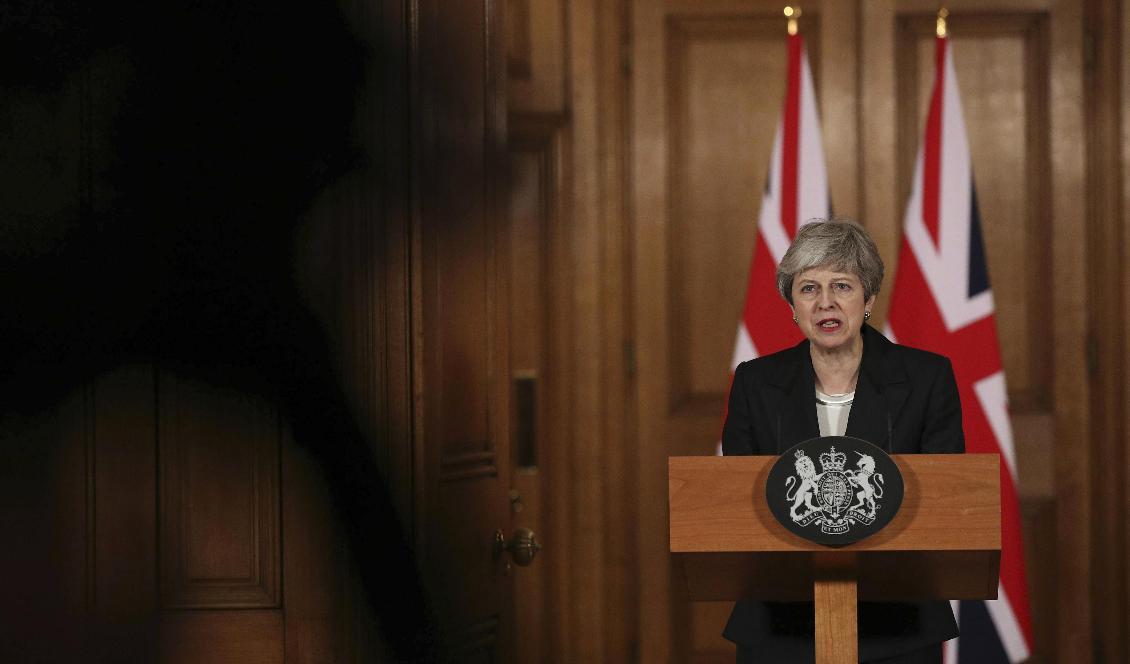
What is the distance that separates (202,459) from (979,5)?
3052 millimetres

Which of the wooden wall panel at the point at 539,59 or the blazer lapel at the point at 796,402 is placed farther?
the wooden wall panel at the point at 539,59

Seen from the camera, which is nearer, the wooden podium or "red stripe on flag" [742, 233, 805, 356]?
the wooden podium

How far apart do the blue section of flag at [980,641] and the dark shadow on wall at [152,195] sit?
2.51 m

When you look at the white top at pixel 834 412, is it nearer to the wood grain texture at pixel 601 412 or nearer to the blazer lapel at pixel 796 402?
the blazer lapel at pixel 796 402

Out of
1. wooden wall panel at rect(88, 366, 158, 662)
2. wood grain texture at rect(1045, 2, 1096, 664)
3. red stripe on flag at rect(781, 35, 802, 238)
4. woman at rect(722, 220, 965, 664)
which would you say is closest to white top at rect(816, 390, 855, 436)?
woman at rect(722, 220, 965, 664)

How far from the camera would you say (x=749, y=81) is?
414 cm

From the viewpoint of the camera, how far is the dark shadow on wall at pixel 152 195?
1947 millimetres

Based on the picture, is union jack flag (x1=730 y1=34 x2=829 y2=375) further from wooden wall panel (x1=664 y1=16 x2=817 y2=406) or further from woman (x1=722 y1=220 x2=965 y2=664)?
woman (x1=722 y1=220 x2=965 y2=664)

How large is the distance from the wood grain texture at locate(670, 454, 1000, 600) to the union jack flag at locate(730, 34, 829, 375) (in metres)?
2.15

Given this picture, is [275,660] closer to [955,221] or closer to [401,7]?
[401,7]

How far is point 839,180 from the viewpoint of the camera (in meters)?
4.11

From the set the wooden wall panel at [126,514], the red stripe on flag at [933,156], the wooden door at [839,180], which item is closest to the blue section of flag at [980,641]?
the wooden door at [839,180]

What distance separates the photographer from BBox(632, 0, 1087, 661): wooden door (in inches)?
160

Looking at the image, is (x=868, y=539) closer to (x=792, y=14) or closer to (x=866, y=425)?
(x=866, y=425)
